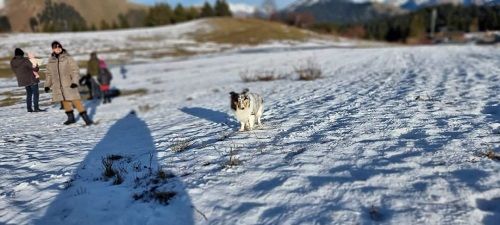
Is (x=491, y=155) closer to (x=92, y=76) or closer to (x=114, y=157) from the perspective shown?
(x=114, y=157)

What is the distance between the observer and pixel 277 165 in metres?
5.91

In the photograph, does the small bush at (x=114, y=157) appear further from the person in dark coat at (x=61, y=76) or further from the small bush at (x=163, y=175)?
the person in dark coat at (x=61, y=76)

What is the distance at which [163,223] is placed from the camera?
4629mm

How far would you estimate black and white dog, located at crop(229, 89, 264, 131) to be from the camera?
786 centimetres

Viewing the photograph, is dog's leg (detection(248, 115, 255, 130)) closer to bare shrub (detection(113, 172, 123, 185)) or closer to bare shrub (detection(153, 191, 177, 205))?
bare shrub (detection(113, 172, 123, 185))

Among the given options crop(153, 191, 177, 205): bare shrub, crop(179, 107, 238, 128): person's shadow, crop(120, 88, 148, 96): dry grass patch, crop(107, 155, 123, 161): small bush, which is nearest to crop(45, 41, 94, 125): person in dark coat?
crop(179, 107, 238, 128): person's shadow

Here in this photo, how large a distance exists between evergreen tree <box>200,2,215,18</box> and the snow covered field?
95024mm

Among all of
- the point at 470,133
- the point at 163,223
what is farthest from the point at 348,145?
the point at 163,223

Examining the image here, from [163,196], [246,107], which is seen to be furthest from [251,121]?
[163,196]

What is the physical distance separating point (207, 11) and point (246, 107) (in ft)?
325

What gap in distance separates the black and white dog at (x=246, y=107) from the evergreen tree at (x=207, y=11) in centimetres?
9824

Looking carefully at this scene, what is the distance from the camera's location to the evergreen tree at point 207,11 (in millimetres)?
103312

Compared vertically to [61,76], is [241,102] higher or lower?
lower

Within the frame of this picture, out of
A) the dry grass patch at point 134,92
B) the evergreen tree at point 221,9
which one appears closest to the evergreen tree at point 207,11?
the evergreen tree at point 221,9
